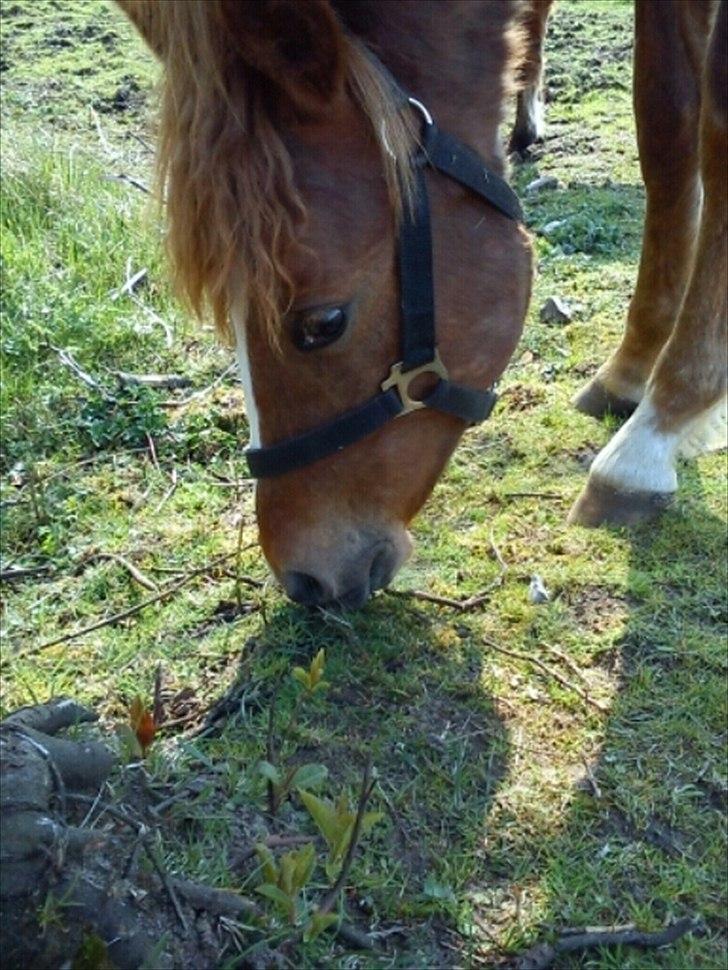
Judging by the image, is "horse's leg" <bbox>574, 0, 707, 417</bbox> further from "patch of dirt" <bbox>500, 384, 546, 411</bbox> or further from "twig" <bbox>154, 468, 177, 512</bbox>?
"twig" <bbox>154, 468, 177, 512</bbox>

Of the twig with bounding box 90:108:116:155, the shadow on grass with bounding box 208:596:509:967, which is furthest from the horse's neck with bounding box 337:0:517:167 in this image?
the twig with bounding box 90:108:116:155

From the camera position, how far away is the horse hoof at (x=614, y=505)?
3.05 metres

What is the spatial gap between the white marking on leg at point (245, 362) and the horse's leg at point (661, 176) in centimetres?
155

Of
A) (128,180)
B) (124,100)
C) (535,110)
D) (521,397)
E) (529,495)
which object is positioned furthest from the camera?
(124,100)

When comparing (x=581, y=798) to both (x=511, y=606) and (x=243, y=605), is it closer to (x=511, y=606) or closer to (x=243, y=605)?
(x=511, y=606)

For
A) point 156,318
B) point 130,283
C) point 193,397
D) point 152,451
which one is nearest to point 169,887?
point 152,451

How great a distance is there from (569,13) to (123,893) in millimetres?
7002

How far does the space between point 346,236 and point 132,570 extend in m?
1.17

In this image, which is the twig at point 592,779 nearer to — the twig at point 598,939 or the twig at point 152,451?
the twig at point 598,939

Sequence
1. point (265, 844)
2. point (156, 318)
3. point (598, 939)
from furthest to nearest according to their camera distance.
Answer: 1. point (156, 318)
2. point (598, 939)
3. point (265, 844)

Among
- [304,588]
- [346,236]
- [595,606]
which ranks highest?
[346,236]

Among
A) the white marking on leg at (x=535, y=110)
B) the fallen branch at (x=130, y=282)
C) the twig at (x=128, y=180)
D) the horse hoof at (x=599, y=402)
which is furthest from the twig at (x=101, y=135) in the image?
the horse hoof at (x=599, y=402)

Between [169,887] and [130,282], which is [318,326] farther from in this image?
[130,282]

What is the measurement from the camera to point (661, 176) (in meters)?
3.36
